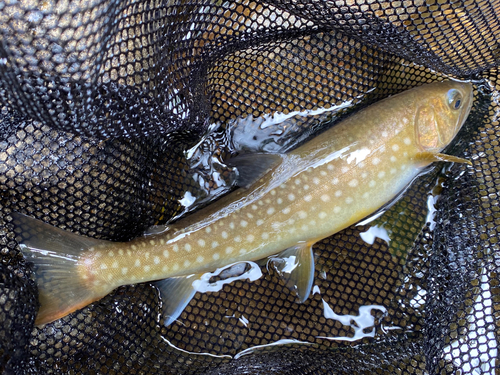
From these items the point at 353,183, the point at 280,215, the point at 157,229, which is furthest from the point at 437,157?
the point at 157,229

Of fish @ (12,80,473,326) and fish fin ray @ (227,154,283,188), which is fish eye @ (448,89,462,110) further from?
fish fin ray @ (227,154,283,188)

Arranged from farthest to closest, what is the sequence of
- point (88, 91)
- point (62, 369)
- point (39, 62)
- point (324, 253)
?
1. point (324, 253)
2. point (62, 369)
3. point (88, 91)
4. point (39, 62)

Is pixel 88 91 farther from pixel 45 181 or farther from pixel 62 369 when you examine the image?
pixel 62 369

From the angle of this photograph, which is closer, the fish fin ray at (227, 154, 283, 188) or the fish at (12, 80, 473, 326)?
the fish at (12, 80, 473, 326)

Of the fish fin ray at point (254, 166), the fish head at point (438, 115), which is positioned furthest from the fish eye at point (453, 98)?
the fish fin ray at point (254, 166)

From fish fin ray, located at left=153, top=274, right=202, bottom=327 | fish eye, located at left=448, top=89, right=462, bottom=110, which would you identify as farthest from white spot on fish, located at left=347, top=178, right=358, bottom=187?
fish fin ray, located at left=153, top=274, right=202, bottom=327

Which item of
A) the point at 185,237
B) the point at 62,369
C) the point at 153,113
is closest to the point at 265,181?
the point at 185,237
